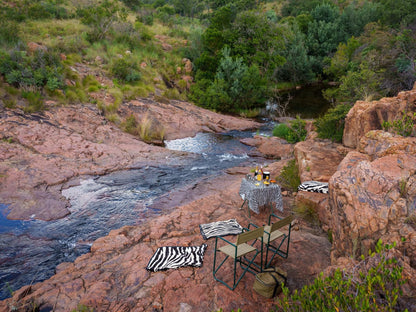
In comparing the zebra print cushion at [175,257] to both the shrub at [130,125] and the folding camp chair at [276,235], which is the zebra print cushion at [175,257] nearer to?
the folding camp chair at [276,235]

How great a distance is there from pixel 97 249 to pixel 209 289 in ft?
8.31

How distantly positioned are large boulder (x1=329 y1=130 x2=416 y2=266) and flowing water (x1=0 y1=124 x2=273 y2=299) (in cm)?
439

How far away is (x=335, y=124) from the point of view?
29.7 ft

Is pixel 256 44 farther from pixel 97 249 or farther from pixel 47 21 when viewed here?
pixel 97 249

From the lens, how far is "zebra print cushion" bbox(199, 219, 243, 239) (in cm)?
496

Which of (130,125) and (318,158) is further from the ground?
(318,158)

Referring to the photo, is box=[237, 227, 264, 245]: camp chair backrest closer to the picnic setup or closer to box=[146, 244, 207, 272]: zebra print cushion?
the picnic setup

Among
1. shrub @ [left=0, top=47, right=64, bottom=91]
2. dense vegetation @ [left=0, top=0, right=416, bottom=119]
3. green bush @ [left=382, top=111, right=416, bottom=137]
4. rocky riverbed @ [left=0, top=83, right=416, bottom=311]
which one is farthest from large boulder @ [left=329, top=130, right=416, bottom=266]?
shrub @ [left=0, top=47, right=64, bottom=91]

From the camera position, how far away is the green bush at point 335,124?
8641mm

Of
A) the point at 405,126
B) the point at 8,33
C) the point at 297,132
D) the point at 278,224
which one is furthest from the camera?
the point at 8,33

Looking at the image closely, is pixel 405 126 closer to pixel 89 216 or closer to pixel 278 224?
pixel 278 224

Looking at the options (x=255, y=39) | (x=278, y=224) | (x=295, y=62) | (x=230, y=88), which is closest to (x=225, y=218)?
(x=278, y=224)

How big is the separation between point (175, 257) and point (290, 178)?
4.60m

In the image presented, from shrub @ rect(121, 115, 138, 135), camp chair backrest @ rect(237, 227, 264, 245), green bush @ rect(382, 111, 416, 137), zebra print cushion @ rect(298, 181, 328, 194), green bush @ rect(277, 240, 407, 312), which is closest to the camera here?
green bush @ rect(277, 240, 407, 312)
